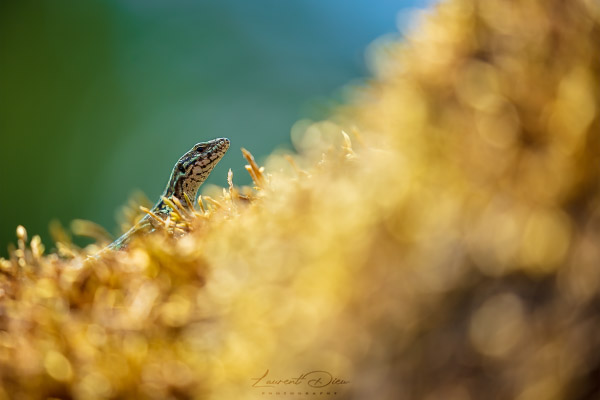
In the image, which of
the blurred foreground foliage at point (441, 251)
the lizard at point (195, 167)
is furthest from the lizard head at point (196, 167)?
the blurred foreground foliage at point (441, 251)

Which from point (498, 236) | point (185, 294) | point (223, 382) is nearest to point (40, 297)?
point (185, 294)

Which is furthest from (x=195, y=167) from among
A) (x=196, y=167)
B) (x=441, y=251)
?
(x=441, y=251)

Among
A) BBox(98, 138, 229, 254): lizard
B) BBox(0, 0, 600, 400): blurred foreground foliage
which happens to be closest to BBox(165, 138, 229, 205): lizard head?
BBox(98, 138, 229, 254): lizard

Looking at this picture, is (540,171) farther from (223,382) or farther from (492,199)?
(223,382)

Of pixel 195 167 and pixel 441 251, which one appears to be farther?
pixel 195 167

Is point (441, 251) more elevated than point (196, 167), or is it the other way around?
point (196, 167)

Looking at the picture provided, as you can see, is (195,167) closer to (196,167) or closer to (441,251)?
(196,167)

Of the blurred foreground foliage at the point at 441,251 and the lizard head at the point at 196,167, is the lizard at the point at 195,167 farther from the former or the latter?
the blurred foreground foliage at the point at 441,251
